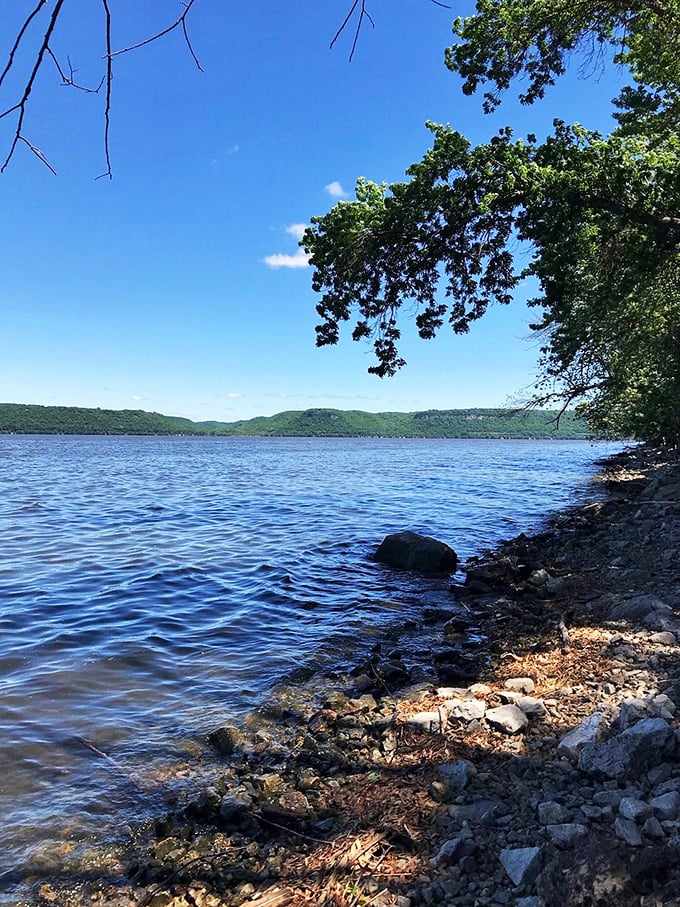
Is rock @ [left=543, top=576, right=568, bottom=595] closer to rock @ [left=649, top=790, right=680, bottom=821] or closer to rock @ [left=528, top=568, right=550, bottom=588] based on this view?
rock @ [left=528, top=568, right=550, bottom=588]

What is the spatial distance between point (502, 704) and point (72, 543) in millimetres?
16606

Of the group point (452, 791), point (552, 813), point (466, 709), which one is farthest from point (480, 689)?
point (552, 813)

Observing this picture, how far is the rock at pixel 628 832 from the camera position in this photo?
344 centimetres

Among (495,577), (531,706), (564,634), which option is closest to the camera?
(531,706)

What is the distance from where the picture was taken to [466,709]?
243 inches

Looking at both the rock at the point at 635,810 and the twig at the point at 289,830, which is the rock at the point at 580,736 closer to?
the rock at the point at 635,810

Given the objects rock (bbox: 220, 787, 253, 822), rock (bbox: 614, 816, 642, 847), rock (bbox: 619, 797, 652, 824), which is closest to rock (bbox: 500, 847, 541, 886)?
rock (bbox: 614, 816, 642, 847)

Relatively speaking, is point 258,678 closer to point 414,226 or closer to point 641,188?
point 414,226

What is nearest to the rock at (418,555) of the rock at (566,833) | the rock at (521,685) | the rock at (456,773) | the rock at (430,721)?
the rock at (521,685)

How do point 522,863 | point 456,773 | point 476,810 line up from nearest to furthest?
point 522,863, point 476,810, point 456,773

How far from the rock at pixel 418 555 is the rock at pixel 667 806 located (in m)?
12.0

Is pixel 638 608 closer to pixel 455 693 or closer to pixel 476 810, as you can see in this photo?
pixel 455 693

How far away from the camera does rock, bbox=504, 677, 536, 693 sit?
22.2 ft

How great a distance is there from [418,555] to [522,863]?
12.5 m
